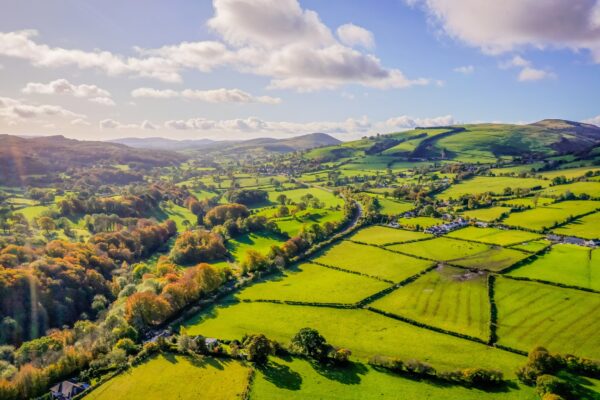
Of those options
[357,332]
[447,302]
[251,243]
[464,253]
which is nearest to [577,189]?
[464,253]

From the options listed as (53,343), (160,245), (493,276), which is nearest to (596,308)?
(493,276)

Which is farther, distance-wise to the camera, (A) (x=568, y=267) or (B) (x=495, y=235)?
(B) (x=495, y=235)

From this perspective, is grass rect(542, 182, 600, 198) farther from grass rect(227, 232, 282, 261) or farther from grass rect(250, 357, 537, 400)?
grass rect(250, 357, 537, 400)

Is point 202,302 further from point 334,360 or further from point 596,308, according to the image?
point 596,308

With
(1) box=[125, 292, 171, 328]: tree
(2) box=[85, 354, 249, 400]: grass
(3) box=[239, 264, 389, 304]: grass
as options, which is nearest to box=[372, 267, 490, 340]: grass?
(3) box=[239, 264, 389, 304]: grass

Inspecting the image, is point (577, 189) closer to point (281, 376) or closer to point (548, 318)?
point (548, 318)

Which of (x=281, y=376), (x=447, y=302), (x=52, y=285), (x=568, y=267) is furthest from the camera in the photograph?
(x=52, y=285)
